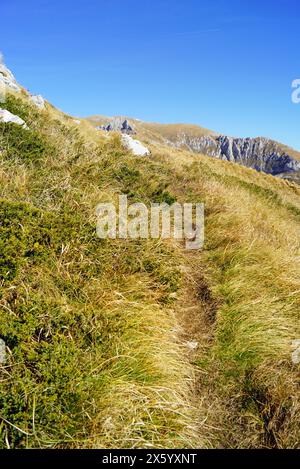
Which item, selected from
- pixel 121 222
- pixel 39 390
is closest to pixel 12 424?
pixel 39 390

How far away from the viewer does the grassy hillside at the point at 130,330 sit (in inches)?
123

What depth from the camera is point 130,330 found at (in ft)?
14.2

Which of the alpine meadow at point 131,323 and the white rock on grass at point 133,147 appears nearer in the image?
the alpine meadow at point 131,323

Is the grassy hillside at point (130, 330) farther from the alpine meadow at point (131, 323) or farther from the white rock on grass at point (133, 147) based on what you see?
the white rock on grass at point (133, 147)

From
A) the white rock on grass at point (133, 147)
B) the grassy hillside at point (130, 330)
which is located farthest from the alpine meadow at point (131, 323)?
the white rock on grass at point (133, 147)

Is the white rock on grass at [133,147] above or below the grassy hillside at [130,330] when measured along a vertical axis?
above

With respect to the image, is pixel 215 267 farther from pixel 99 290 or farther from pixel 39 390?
pixel 39 390

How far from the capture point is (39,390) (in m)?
3.09

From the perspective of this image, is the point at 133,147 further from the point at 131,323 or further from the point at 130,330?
the point at 130,330

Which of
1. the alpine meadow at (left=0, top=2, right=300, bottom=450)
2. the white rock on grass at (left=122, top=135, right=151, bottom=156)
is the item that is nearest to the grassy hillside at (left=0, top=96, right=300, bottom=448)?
the alpine meadow at (left=0, top=2, right=300, bottom=450)

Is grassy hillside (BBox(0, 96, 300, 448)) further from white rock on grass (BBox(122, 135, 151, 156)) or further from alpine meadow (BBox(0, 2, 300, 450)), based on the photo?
white rock on grass (BBox(122, 135, 151, 156))

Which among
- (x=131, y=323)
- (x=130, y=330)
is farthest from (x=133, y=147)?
(x=130, y=330)

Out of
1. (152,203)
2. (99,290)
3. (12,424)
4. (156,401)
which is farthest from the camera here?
(152,203)
